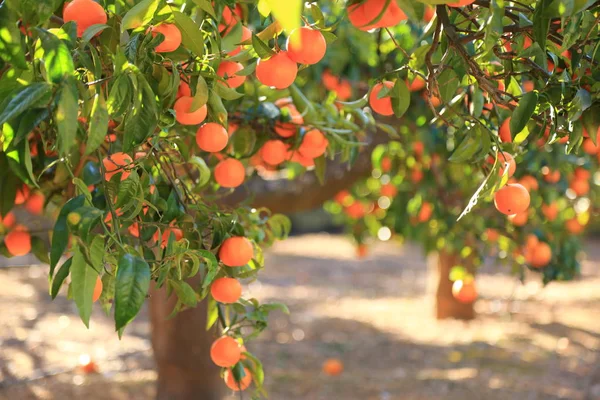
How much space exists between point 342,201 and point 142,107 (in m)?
3.17

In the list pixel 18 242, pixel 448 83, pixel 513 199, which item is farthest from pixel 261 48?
pixel 18 242

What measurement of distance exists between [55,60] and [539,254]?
8.20 ft

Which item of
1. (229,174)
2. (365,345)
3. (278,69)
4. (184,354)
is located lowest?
(365,345)

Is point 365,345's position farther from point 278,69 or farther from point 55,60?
point 55,60

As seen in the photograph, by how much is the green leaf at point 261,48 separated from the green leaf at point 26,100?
1.09ft

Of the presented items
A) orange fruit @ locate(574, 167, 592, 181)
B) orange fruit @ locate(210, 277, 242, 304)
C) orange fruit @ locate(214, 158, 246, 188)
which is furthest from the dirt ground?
orange fruit @ locate(210, 277, 242, 304)

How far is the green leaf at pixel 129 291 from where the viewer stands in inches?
32.0

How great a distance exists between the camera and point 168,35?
1.02m

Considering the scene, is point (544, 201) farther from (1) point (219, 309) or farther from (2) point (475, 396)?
(1) point (219, 309)

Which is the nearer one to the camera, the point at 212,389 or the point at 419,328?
the point at 212,389

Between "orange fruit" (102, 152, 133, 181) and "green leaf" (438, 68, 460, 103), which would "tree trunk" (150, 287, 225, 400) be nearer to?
"orange fruit" (102, 152, 133, 181)

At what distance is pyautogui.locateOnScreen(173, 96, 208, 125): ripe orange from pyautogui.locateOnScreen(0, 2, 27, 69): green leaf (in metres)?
0.29

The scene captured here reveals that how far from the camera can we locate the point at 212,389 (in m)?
2.89

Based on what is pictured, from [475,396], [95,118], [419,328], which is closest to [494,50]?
[95,118]
